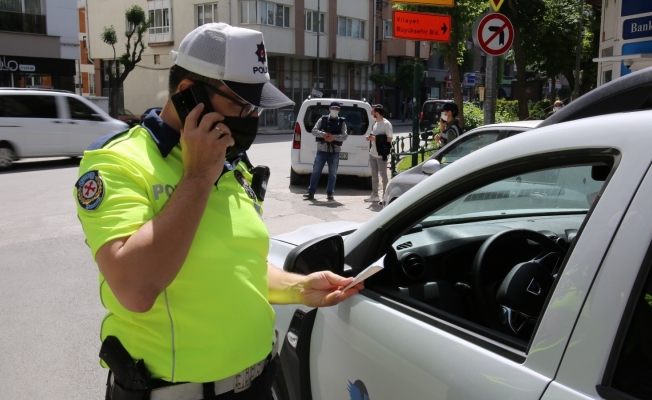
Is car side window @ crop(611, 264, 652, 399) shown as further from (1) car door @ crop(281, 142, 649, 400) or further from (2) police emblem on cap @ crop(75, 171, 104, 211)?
(2) police emblem on cap @ crop(75, 171, 104, 211)

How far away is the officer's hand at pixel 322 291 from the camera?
6.97 feet

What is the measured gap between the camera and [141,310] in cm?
155

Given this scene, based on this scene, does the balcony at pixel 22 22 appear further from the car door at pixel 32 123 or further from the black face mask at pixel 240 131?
the black face mask at pixel 240 131

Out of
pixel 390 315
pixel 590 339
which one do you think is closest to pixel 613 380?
pixel 590 339

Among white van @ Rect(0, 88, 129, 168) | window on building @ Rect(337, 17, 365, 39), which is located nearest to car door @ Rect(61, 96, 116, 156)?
white van @ Rect(0, 88, 129, 168)

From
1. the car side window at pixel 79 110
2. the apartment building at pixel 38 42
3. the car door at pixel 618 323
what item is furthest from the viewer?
the apartment building at pixel 38 42

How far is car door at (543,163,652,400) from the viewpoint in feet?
4.37

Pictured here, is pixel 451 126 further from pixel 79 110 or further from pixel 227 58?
pixel 79 110

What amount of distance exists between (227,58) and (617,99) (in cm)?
112

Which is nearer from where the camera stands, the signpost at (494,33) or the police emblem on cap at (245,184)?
the police emblem on cap at (245,184)

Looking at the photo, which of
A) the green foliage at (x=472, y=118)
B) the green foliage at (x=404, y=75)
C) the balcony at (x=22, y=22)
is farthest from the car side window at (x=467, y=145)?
the green foliage at (x=404, y=75)

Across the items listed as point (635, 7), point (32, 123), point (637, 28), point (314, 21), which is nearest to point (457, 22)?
point (635, 7)

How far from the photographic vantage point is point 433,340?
5.94 feet

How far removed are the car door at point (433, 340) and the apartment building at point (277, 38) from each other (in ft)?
133
